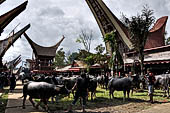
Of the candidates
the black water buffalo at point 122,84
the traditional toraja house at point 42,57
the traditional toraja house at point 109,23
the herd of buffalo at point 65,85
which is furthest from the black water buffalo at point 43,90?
the traditional toraja house at point 42,57

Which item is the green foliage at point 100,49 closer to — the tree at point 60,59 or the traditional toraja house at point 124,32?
the traditional toraja house at point 124,32

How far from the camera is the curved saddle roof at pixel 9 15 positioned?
11.7 m

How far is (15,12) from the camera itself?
12.9 m

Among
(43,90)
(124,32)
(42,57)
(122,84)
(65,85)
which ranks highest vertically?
(124,32)

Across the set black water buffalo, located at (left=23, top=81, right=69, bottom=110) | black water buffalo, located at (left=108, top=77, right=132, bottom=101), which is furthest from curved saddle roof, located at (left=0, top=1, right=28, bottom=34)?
black water buffalo, located at (left=108, top=77, right=132, bottom=101)

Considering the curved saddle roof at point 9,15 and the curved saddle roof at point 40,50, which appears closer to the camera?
the curved saddle roof at point 9,15

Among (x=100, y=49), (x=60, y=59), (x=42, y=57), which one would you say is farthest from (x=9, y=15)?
(x=60, y=59)

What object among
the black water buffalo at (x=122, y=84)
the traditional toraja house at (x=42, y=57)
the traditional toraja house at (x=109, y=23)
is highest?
the traditional toraja house at (x=109, y=23)

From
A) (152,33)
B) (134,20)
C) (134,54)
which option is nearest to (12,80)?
(134,20)

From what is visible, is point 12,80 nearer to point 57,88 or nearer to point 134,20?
point 57,88

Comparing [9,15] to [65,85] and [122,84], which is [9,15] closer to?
[65,85]

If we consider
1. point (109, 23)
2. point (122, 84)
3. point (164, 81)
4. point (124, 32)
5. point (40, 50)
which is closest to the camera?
point (122, 84)

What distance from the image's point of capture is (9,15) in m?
12.2

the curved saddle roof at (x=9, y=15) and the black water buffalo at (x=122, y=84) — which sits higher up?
the curved saddle roof at (x=9, y=15)
